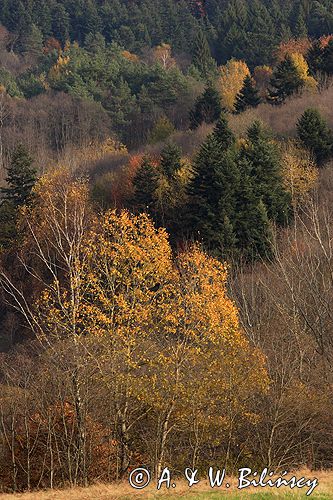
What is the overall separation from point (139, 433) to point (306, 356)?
7717mm

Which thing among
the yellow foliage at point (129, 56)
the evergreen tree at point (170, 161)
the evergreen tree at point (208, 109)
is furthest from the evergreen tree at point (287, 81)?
the yellow foliage at point (129, 56)

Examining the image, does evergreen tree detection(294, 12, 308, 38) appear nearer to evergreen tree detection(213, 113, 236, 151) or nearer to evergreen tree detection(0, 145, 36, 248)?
evergreen tree detection(213, 113, 236, 151)

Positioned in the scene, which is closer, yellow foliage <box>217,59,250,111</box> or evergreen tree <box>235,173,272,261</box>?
evergreen tree <box>235,173,272,261</box>

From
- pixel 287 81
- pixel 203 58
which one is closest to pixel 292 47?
pixel 203 58

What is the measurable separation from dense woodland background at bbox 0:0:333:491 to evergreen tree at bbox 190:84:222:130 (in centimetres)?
21

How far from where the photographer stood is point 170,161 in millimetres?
58281

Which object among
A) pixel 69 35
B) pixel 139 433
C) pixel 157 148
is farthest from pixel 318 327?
pixel 69 35

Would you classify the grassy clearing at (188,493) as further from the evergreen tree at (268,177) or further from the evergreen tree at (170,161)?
the evergreen tree at (170,161)

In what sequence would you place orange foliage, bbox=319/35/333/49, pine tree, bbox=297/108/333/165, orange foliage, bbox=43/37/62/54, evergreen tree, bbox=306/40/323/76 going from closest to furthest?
pine tree, bbox=297/108/333/165 < evergreen tree, bbox=306/40/323/76 < orange foliage, bbox=319/35/333/49 < orange foliage, bbox=43/37/62/54

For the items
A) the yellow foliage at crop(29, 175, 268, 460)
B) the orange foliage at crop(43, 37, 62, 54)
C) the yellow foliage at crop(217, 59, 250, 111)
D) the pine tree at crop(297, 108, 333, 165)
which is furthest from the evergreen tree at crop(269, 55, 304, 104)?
the orange foliage at crop(43, 37, 62, 54)

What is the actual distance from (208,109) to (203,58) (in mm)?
38217

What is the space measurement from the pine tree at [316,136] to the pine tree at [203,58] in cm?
5409

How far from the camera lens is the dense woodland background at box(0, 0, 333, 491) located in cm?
2428

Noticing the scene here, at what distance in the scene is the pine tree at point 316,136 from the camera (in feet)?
188
